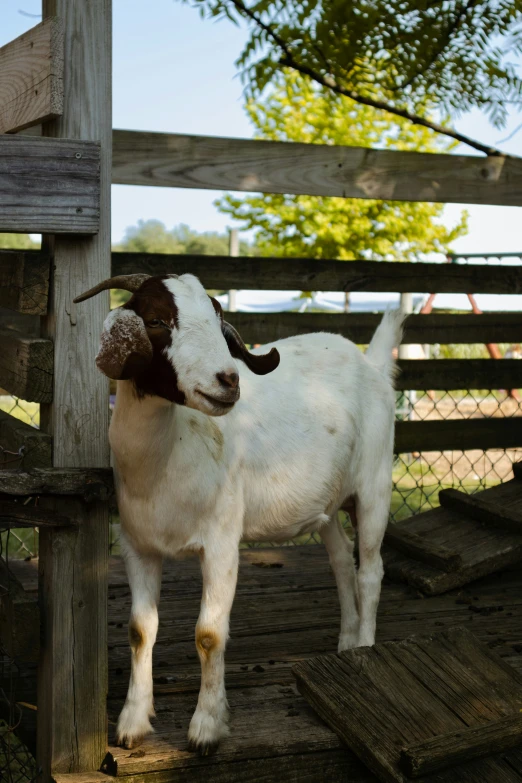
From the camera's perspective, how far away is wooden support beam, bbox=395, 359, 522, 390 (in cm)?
582

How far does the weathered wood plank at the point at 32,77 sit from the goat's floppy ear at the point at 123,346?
26.7 inches

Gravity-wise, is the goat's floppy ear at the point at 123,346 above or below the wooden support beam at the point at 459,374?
above

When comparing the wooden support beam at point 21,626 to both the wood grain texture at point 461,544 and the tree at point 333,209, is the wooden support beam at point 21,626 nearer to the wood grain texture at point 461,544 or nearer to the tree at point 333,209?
the wood grain texture at point 461,544

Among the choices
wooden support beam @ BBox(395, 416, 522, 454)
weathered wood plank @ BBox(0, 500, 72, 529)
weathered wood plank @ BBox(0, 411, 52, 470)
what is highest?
weathered wood plank @ BBox(0, 411, 52, 470)

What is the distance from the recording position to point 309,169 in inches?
188

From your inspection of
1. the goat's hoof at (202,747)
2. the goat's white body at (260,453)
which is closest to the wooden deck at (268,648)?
the goat's hoof at (202,747)

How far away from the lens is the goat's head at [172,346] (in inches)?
99.1

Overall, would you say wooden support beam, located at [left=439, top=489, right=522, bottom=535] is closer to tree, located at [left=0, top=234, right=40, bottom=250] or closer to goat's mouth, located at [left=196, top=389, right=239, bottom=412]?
goat's mouth, located at [left=196, top=389, right=239, bottom=412]

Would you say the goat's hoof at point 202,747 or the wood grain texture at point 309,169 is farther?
the wood grain texture at point 309,169

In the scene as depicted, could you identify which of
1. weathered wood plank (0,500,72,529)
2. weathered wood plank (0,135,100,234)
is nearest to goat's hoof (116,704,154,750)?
weathered wood plank (0,500,72,529)

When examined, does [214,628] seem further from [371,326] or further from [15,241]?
[15,241]

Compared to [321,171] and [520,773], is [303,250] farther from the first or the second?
[520,773]

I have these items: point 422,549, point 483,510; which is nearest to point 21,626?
point 422,549

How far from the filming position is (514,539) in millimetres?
4863
